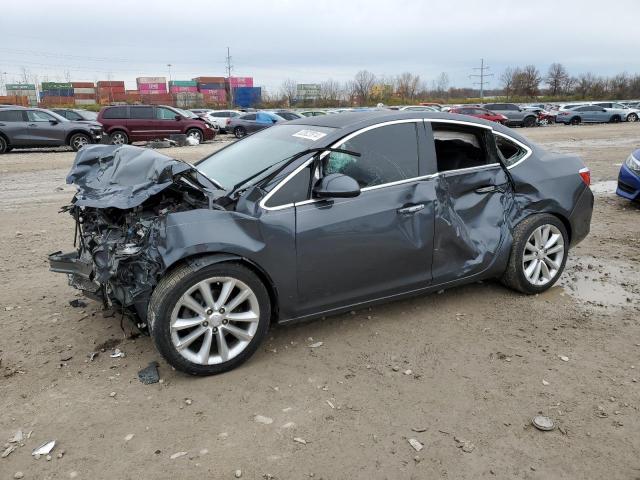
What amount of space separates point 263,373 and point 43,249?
13.2ft

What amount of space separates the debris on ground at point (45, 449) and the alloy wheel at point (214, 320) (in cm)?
82

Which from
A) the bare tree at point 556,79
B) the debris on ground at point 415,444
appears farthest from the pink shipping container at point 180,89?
the debris on ground at point 415,444

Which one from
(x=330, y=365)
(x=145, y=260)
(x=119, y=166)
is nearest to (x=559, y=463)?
(x=330, y=365)

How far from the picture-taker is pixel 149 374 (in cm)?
344

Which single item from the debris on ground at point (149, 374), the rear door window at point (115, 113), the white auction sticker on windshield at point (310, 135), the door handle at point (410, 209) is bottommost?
the debris on ground at point (149, 374)

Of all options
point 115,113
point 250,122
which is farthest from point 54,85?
point 115,113

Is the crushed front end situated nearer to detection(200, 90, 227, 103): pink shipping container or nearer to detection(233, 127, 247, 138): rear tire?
detection(233, 127, 247, 138): rear tire

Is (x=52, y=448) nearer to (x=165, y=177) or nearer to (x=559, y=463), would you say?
(x=165, y=177)

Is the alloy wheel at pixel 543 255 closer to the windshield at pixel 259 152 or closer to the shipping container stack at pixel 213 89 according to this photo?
the windshield at pixel 259 152

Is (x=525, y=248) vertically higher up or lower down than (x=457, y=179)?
lower down

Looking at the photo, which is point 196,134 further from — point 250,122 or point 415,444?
point 415,444

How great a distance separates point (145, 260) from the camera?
10.9 ft

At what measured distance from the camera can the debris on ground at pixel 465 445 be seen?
273 cm

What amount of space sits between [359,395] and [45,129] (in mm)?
18715
